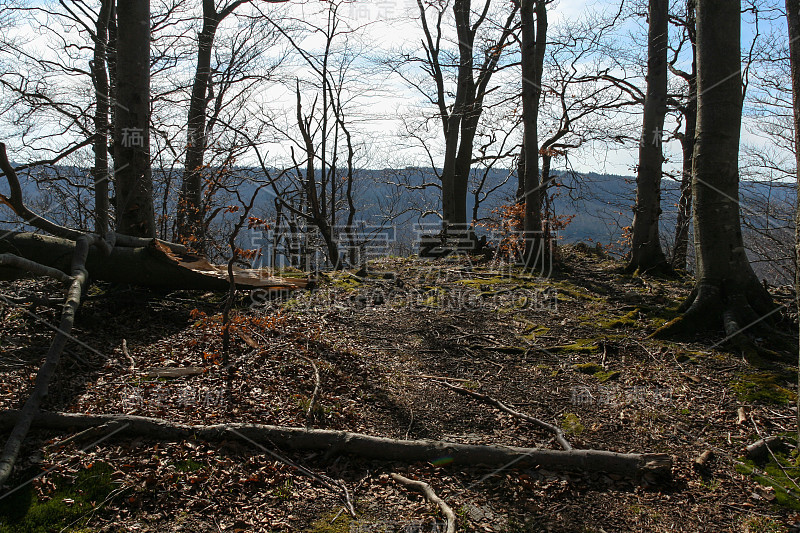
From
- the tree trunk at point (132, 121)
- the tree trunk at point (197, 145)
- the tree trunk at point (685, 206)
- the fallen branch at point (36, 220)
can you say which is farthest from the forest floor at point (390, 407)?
the tree trunk at point (685, 206)

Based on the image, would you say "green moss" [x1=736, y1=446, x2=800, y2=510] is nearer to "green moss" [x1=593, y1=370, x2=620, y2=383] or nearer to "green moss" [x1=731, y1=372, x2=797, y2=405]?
"green moss" [x1=731, y1=372, x2=797, y2=405]

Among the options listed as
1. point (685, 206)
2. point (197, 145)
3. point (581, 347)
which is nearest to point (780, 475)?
point (581, 347)

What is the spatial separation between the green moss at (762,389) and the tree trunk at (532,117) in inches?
214

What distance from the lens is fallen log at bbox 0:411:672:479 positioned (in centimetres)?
356

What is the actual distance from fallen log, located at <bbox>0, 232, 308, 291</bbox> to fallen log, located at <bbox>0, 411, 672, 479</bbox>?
249 centimetres

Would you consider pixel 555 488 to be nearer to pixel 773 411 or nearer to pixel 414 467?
pixel 414 467

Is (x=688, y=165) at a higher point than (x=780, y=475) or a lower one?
higher

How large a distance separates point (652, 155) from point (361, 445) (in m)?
8.61

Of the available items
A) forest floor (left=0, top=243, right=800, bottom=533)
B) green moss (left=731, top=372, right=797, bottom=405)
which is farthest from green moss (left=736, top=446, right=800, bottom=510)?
green moss (left=731, top=372, right=797, bottom=405)

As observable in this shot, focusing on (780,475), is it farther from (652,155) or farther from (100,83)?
(100,83)

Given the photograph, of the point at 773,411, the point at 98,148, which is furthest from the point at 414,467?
the point at 98,148

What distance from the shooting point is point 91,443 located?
11.5 ft

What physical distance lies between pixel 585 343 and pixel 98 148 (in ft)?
34.8

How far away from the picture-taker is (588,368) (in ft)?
17.9
